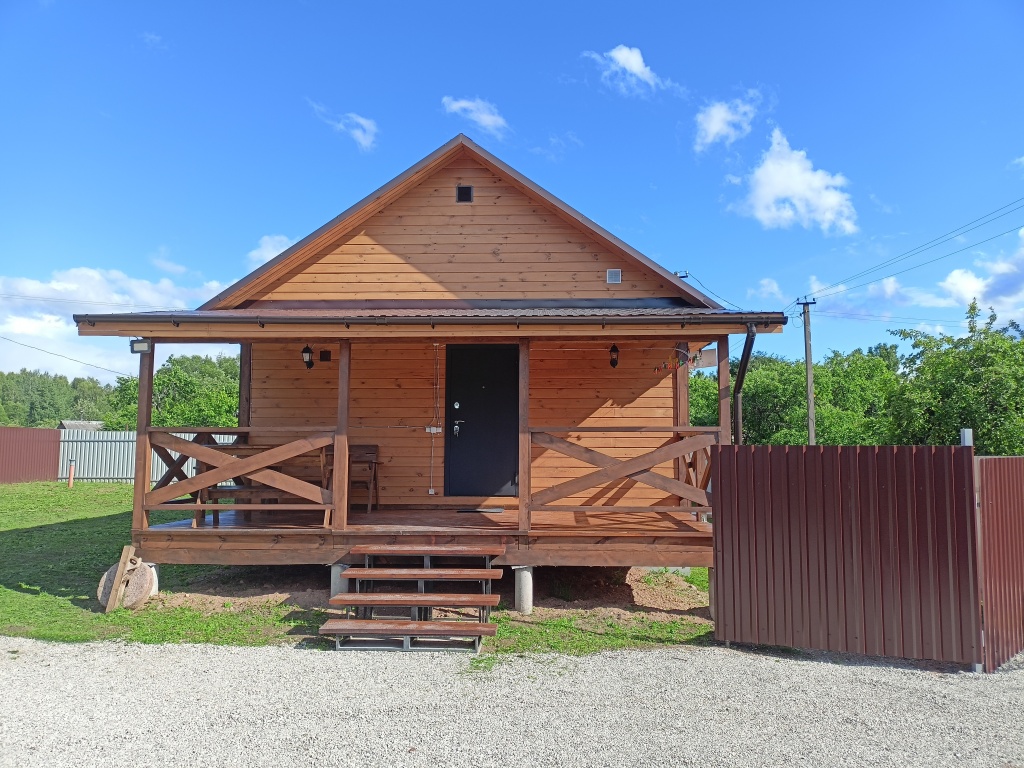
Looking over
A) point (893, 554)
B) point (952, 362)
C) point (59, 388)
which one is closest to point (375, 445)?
point (893, 554)

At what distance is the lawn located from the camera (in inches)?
234

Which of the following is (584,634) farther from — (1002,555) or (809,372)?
(809,372)

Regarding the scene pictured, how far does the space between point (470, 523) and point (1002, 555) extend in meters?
5.11

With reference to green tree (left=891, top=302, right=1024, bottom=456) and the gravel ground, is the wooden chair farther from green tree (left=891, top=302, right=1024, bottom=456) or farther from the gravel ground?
green tree (left=891, top=302, right=1024, bottom=456)

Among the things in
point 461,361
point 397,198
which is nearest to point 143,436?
point 461,361

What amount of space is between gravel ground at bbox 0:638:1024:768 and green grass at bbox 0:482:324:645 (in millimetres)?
494

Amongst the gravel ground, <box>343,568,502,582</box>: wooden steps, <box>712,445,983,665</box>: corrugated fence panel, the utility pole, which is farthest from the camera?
the utility pole

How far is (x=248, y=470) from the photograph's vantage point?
7.14 m

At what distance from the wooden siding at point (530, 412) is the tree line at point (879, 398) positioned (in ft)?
21.8

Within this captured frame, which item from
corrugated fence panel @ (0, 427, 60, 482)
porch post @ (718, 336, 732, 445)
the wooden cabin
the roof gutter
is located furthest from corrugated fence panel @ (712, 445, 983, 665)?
corrugated fence panel @ (0, 427, 60, 482)

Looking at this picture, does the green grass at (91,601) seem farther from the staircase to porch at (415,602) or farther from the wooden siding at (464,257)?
the wooden siding at (464,257)

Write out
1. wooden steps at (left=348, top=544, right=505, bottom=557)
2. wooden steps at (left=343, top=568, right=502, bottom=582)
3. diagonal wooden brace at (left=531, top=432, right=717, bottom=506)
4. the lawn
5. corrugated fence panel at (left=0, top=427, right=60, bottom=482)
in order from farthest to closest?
corrugated fence panel at (left=0, top=427, right=60, bottom=482)
diagonal wooden brace at (left=531, top=432, right=717, bottom=506)
wooden steps at (left=348, top=544, right=505, bottom=557)
wooden steps at (left=343, top=568, right=502, bottom=582)
the lawn

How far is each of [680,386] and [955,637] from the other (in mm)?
4656

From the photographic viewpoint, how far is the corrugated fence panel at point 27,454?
21703mm
